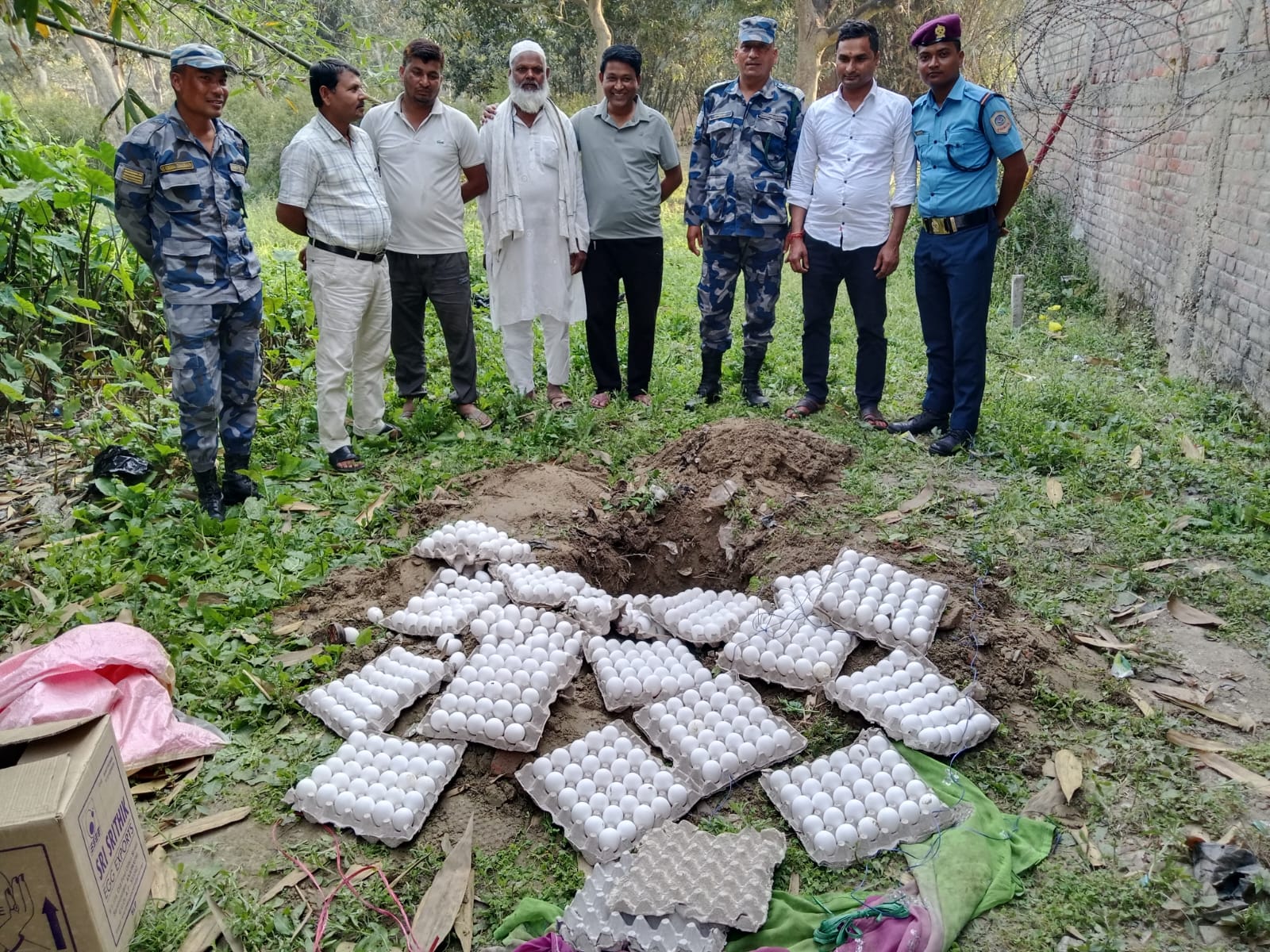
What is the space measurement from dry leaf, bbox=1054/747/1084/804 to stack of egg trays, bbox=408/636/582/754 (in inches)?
67.7

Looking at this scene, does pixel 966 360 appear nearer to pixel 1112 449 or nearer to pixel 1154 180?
pixel 1112 449

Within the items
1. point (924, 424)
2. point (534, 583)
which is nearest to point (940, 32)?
point (924, 424)

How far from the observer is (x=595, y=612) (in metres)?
3.65

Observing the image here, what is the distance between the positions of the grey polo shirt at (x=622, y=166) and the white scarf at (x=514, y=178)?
0.34 feet

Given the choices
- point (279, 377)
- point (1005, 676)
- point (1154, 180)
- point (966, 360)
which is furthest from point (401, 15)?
point (1005, 676)

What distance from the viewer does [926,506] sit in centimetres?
447

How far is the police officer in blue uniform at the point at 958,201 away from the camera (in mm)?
4621

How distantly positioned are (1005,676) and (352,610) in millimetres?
2692

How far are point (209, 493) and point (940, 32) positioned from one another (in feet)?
15.0

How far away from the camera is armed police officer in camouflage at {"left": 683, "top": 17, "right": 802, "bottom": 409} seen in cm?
529

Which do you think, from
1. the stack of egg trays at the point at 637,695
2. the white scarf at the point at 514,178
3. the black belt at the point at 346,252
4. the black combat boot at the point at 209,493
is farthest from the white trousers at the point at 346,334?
the stack of egg trays at the point at 637,695

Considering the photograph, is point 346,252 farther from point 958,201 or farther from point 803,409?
point 958,201

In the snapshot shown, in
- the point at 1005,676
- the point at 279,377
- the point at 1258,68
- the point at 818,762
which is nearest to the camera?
the point at 818,762

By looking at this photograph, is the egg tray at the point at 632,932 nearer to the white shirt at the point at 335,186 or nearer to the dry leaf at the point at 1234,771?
the dry leaf at the point at 1234,771
